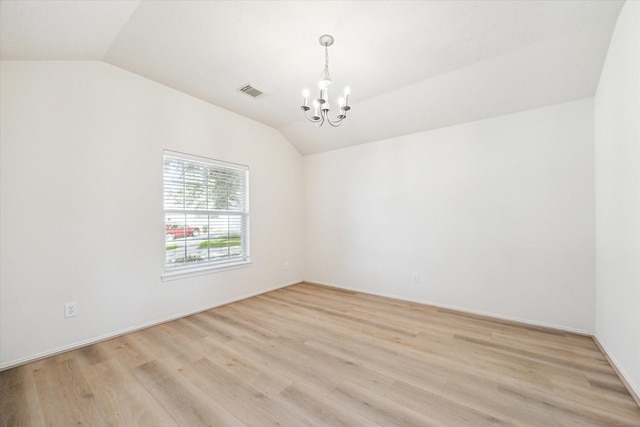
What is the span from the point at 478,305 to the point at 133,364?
365 centimetres

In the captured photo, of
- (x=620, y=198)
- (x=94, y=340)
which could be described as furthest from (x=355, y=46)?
(x=94, y=340)

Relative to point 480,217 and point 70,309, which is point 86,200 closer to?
point 70,309

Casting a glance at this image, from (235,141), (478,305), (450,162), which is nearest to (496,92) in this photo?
(450,162)

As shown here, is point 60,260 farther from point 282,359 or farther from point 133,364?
point 282,359

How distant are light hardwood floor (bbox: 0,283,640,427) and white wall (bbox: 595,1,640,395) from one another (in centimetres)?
30

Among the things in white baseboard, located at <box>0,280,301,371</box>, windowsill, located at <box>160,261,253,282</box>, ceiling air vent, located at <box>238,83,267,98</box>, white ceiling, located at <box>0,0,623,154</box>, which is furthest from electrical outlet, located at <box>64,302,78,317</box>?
ceiling air vent, located at <box>238,83,267,98</box>

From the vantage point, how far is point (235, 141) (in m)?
3.79

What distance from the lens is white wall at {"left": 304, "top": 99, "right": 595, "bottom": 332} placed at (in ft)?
8.89

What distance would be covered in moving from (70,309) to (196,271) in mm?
1179

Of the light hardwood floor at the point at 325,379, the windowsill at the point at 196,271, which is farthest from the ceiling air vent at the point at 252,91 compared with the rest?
the light hardwood floor at the point at 325,379

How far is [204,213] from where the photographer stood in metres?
3.44

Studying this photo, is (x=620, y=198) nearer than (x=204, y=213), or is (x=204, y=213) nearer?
(x=620, y=198)

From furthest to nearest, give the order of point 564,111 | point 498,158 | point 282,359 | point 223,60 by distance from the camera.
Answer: point 498,158
point 564,111
point 223,60
point 282,359

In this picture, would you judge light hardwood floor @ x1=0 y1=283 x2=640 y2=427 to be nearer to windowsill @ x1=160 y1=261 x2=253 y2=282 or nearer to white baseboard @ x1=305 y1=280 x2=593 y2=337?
white baseboard @ x1=305 y1=280 x2=593 y2=337
